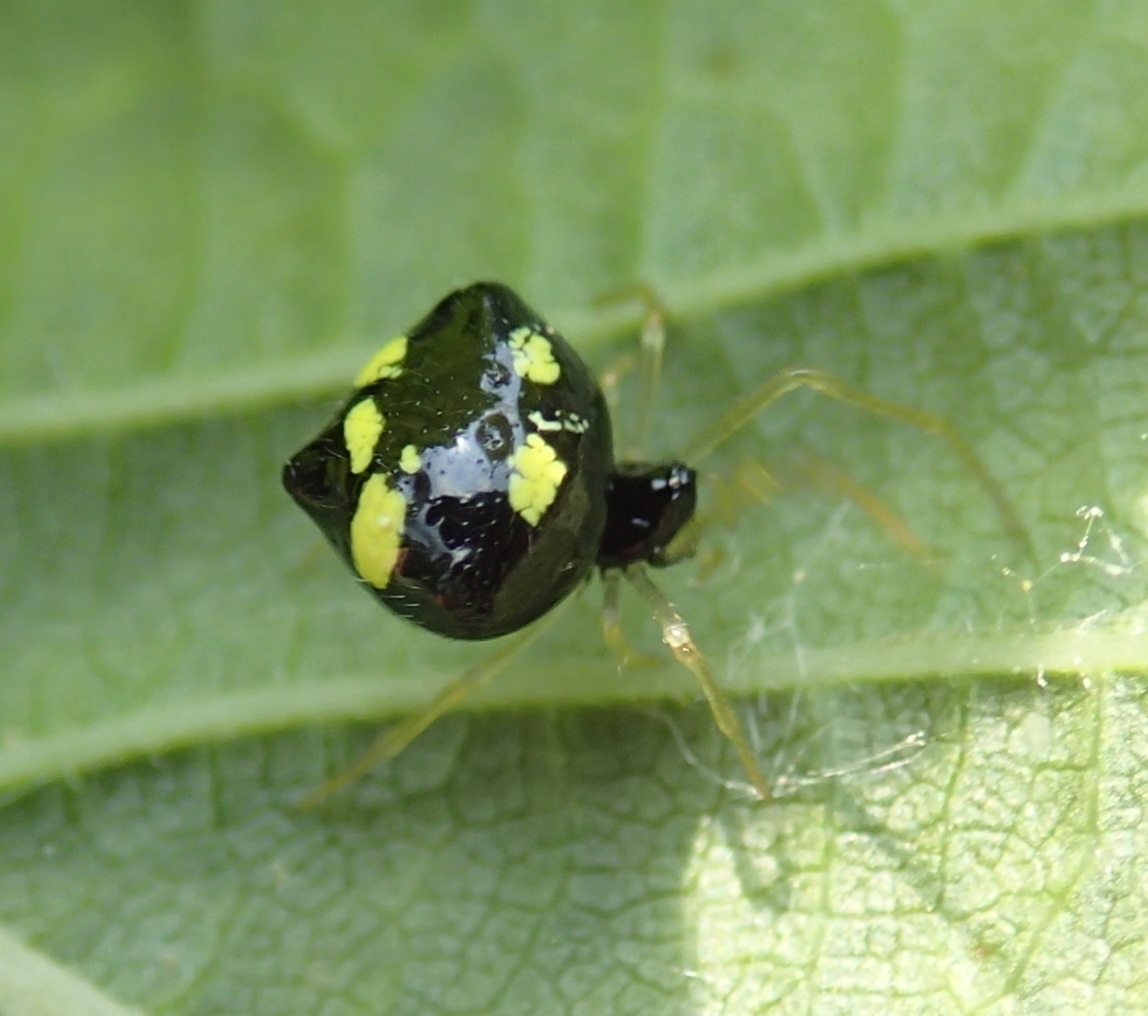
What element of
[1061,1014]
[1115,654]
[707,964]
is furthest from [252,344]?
[1061,1014]

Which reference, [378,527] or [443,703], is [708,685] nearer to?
[443,703]

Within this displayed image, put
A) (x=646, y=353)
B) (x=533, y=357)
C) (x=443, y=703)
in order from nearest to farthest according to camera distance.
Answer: (x=533, y=357) → (x=443, y=703) → (x=646, y=353)

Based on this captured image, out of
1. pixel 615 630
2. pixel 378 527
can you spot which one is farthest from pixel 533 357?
pixel 615 630

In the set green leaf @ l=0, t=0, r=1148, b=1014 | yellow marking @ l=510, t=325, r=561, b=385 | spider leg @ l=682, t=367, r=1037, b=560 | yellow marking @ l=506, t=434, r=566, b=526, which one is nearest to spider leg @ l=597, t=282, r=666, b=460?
green leaf @ l=0, t=0, r=1148, b=1014

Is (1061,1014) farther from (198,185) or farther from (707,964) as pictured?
(198,185)

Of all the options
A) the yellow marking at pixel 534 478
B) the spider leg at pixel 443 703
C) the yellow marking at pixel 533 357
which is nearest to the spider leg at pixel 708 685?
the spider leg at pixel 443 703
